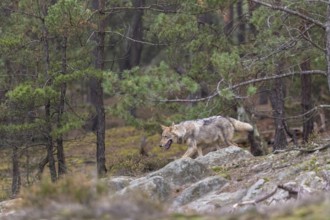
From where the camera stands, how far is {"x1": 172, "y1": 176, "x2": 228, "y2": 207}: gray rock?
38.4ft

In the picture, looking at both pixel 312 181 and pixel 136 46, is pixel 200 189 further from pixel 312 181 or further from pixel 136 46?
pixel 136 46

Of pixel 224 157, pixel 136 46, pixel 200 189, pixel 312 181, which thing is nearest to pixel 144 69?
pixel 224 157

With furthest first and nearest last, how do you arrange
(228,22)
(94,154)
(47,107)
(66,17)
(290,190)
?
(94,154) → (228,22) → (47,107) → (66,17) → (290,190)

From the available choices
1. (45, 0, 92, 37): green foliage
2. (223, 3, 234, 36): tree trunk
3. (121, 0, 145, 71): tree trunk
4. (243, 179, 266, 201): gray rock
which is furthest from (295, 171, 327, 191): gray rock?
(121, 0, 145, 71): tree trunk

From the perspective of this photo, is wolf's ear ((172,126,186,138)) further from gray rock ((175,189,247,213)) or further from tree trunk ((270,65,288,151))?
gray rock ((175,189,247,213))

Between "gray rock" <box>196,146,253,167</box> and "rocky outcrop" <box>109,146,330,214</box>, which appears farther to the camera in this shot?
"gray rock" <box>196,146,253,167</box>

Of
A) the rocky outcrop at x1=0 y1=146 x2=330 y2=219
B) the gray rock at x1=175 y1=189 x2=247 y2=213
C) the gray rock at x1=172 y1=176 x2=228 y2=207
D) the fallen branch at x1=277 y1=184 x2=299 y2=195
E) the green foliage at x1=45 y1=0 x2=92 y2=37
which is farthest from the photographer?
the green foliage at x1=45 y1=0 x2=92 y2=37

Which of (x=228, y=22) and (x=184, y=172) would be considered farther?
(x=228, y=22)

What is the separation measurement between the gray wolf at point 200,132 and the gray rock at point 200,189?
4075 millimetres

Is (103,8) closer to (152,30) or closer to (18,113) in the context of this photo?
(152,30)

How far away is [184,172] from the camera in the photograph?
43.1 feet

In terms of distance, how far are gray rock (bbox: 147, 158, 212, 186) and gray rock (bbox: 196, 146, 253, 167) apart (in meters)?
1.41

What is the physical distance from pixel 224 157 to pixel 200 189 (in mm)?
3021

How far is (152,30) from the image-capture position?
20.0m
